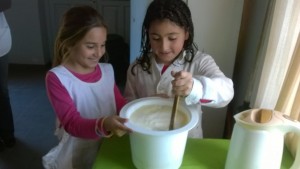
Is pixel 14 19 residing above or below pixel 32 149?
above

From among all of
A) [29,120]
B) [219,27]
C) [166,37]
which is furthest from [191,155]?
Result: [29,120]

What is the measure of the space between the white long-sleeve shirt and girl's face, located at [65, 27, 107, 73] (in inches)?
6.8

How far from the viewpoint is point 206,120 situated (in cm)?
158

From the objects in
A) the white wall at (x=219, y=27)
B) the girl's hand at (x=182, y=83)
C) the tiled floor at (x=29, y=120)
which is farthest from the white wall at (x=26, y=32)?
the girl's hand at (x=182, y=83)

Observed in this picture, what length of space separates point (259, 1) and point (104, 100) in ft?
2.79

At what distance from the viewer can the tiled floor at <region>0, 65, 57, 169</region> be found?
1.88 metres

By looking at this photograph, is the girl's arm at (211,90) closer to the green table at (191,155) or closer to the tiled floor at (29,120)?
the green table at (191,155)

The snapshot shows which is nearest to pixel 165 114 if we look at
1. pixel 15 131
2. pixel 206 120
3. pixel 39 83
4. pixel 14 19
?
pixel 206 120

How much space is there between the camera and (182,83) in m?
0.78

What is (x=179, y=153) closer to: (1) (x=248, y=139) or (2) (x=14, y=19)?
(1) (x=248, y=139)

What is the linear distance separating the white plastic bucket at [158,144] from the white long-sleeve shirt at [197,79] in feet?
0.34

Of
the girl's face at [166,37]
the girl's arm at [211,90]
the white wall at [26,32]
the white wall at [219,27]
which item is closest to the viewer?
the girl's arm at [211,90]

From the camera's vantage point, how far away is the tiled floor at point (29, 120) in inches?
74.1

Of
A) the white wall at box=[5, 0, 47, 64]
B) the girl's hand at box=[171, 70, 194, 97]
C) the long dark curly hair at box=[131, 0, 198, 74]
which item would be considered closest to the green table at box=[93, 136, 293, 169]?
the girl's hand at box=[171, 70, 194, 97]
